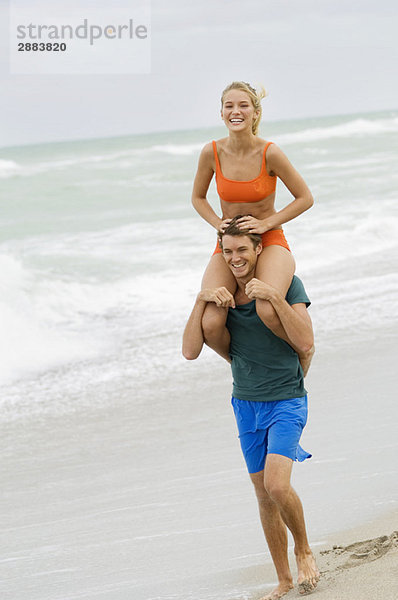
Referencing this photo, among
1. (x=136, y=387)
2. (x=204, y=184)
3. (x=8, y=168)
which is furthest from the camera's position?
(x=8, y=168)

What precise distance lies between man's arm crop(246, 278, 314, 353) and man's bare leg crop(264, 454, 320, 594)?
21.1 inches

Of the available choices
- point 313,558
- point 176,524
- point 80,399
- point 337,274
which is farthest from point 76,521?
point 337,274

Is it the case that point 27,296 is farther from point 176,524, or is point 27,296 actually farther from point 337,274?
point 176,524

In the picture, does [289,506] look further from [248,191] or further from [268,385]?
[248,191]

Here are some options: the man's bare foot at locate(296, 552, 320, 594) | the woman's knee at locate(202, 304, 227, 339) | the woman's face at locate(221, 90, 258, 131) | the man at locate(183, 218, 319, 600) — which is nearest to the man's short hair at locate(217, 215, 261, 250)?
the man at locate(183, 218, 319, 600)

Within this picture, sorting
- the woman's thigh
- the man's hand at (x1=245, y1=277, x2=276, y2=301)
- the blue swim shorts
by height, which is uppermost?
the woman's thigh

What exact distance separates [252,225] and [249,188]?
0.27m

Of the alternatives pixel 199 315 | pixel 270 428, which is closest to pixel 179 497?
pixel 270 428

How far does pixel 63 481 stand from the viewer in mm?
5734

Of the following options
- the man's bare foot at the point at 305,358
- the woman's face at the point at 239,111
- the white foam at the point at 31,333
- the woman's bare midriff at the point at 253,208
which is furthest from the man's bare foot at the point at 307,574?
the white foam at the point at 31,333

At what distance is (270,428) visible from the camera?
3941mm

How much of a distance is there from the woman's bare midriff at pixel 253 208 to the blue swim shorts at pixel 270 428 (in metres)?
0.98

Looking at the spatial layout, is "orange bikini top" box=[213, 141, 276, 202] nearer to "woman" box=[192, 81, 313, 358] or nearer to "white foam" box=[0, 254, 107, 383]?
"woman" box=[192, 81, 313, 358]

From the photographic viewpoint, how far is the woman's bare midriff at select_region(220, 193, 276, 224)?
4383mm
